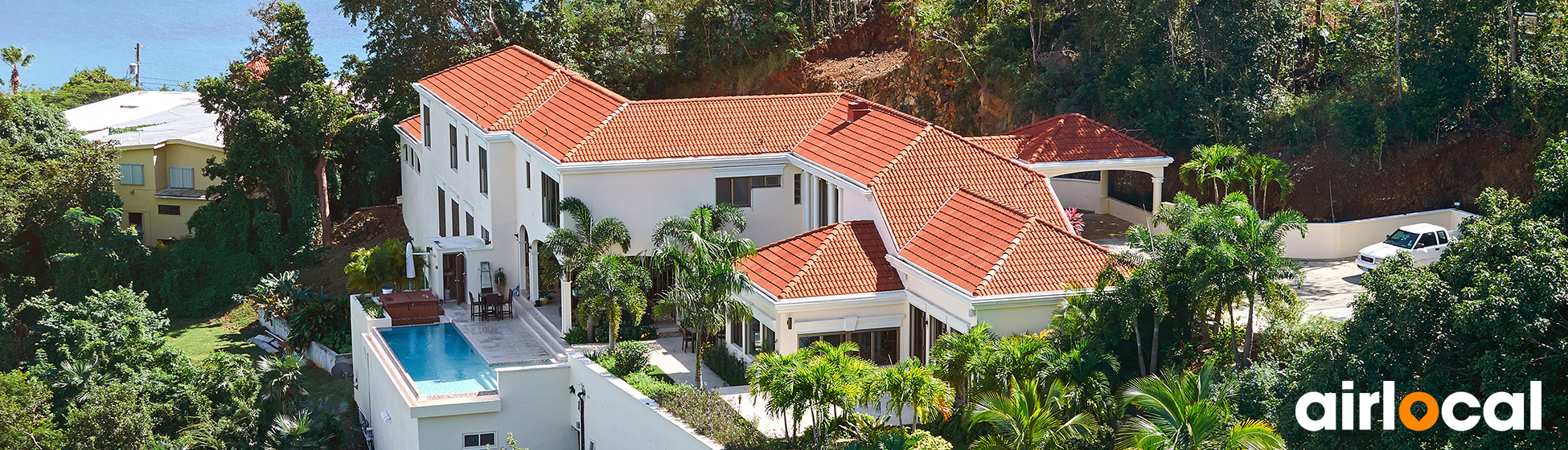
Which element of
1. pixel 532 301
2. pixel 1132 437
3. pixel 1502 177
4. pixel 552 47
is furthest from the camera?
pixel 552 47

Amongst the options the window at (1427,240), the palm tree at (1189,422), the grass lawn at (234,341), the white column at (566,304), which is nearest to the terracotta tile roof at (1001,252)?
the palm tree at (1189,422)

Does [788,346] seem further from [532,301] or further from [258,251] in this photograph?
[258,251]

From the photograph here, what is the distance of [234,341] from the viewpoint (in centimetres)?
A: 4969

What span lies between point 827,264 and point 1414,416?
14312 mm

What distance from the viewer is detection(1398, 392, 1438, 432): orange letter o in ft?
60.6

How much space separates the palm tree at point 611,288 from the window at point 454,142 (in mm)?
11844

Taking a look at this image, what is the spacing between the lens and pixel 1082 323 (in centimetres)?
2556

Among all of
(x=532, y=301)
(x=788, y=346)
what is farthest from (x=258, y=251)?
(x=788, y=346)

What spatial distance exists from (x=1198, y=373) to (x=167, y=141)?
157 feet

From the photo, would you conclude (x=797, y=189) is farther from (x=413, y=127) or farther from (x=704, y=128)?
(x=413, y=127)

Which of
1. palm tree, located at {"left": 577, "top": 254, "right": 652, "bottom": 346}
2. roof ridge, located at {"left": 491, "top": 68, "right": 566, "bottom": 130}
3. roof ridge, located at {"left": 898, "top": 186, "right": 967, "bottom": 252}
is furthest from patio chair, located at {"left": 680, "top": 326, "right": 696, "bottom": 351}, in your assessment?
roof ridge, located at {"left": 491, "top": 68, "right": 566, "bottom": 130}

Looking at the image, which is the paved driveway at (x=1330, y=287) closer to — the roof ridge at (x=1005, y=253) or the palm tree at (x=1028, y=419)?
the roof ridge at (x=1005, y=253)

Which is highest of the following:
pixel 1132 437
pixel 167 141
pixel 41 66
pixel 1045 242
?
pixel 41 66

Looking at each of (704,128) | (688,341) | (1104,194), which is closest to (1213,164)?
(1104,194)
